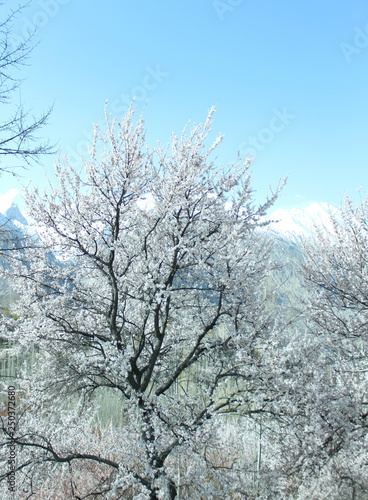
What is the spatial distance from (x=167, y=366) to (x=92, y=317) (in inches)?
88.2

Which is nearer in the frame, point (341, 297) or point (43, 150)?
point (43, 150)

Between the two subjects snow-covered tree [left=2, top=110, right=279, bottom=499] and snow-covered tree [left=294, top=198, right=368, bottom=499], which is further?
snow-covered tree [left=294, top=198, right=368, bottom=499]

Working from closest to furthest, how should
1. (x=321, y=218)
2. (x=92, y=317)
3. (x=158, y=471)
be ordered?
1. (x=158, y=471)
2. (x=92, y=317)
3. (x=321, y=218)

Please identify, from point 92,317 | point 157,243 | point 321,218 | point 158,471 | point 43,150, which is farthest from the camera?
point 321,218

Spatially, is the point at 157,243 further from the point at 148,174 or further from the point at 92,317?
the point at 92,317

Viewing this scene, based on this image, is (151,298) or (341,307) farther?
(341,307)

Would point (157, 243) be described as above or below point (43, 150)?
below

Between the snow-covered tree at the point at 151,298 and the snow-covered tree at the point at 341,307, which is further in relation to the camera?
the snow-covered tree at the point at 341,307

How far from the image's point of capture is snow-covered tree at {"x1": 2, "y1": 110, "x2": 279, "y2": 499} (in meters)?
6.43

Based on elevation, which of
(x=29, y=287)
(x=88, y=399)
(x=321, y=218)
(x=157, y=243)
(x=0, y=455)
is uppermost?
(x=321, y=218)

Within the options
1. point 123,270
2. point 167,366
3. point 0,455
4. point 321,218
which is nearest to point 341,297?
point 321,218

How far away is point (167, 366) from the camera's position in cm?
874

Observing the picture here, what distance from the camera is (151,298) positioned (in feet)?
22.0

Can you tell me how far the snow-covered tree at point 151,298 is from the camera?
643 centimetres
